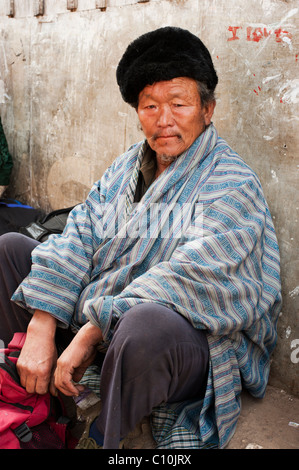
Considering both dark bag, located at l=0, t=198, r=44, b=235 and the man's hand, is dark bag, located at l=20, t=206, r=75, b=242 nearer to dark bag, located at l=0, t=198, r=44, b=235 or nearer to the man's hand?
dark bag, located at l=0, t=198, r=44, b=235

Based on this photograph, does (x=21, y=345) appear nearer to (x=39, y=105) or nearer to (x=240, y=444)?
(x=240, y=444)

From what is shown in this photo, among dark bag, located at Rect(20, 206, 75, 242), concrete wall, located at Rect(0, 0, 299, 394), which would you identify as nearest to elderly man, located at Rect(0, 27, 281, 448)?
concrete wall, located at Rect(0, 0, 299, 394)

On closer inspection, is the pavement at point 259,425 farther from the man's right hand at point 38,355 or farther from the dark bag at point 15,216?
the dark bag at point 15,216

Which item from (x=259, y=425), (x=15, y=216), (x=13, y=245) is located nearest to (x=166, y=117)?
(x=13, y=245)

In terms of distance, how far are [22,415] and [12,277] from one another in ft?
2.00

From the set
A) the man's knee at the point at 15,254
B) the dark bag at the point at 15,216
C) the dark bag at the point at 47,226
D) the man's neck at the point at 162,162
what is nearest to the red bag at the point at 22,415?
the man's knee at the point at 15,254

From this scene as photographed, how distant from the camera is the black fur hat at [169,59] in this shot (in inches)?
90.0

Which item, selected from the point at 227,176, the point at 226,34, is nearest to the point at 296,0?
the point at 226,34

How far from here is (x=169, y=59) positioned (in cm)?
229

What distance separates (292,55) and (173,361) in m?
1.46

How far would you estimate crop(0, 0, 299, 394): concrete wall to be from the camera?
2426 millimetres

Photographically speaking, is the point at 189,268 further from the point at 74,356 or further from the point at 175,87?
the point at 175,87

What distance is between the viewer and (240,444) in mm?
2021

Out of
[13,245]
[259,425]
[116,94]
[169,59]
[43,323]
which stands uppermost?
[169,59]
